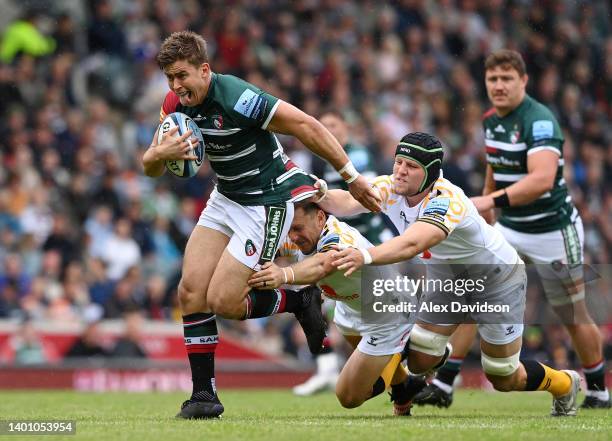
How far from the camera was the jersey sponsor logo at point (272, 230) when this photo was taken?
8.24 metres

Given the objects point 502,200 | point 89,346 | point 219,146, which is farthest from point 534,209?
point 89,346

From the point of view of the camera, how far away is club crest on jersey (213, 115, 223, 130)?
8023 mm

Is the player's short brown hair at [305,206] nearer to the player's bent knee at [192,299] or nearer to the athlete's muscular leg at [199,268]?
the athlete's muscular leg at [199,268]

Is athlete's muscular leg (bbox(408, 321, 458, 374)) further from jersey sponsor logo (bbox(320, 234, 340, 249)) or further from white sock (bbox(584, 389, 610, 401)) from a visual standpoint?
white sock (bbox(584, 389, 610, 401))

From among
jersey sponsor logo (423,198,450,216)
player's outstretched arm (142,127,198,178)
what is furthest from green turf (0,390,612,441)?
player's outstretched arm (142,127,198,178)

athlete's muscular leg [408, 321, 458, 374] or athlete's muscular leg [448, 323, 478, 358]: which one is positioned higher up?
athlete's muscular leg [408, 321, 458, 374]

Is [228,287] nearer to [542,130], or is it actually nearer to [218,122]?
[218,122]

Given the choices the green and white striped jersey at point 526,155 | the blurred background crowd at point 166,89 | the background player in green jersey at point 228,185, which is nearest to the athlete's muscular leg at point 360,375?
the background player in green jersey at point 228,185

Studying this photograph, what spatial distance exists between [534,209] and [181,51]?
3958 millimetres

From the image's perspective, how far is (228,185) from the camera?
8.34 m

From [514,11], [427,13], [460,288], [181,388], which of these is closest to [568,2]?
[514,11]

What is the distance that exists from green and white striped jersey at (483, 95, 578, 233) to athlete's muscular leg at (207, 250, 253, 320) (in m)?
3.23

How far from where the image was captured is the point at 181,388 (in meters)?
14.1

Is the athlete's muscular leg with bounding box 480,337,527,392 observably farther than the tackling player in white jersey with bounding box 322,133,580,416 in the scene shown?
Yes
